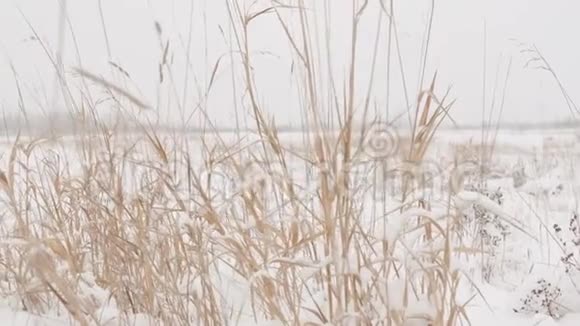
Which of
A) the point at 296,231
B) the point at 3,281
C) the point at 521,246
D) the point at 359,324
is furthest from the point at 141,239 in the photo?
the point at 521,246

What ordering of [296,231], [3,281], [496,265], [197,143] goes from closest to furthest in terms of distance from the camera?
[296,231] → [197,143] → [3,281] → [496,265]

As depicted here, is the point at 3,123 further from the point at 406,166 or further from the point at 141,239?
the point at 406,166

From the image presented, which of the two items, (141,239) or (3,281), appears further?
(3,281)

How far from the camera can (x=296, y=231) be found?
97 cm

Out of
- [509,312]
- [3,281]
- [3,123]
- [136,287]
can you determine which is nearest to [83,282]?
[136,287]

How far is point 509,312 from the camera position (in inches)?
54.9

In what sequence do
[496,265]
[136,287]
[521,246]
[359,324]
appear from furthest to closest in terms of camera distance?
[521,246], [496,265], [136,287], [359,324]

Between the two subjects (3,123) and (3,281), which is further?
(3,123)

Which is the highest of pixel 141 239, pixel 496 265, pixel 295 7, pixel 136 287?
pixel 295 7

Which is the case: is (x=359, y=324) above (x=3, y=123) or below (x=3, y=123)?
below

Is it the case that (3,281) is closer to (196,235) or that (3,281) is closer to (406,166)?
(196,235)

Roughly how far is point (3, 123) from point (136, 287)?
1.08 metres

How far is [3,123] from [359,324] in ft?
5.14

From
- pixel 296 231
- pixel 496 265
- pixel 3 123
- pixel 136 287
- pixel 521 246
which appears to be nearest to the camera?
pixel 296 231
